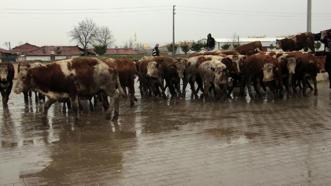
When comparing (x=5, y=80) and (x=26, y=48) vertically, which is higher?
(x=26, y=48)

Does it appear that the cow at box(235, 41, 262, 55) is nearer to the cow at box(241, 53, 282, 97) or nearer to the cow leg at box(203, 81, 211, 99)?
the cow at box(241, 53, 282, 97)

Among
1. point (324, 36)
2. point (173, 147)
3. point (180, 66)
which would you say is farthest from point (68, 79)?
point (324, 36)

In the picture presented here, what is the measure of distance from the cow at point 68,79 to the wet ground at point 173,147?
76 centimetres

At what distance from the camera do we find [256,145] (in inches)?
373

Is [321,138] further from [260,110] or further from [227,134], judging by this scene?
[260,110]

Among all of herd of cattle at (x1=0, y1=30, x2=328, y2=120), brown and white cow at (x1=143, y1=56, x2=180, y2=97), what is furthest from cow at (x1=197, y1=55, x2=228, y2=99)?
brown and white cow at (x1=143, y1=56, x2=180, y2=97)

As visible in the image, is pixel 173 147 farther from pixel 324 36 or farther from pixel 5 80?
pixel 324 36

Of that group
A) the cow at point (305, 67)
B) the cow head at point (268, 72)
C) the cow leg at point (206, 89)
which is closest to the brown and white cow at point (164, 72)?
the cow leg at point (206, 89)

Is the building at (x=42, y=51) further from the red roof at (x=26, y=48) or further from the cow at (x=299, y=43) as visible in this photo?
the cow at (x=299, y=43)

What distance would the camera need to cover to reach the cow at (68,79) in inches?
500

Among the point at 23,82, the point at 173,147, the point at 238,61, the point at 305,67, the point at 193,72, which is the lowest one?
the point at 173,147

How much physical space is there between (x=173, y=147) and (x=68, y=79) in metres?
4.31

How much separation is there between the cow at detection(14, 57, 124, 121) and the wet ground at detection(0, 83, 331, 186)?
0.76m

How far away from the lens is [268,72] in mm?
17688
